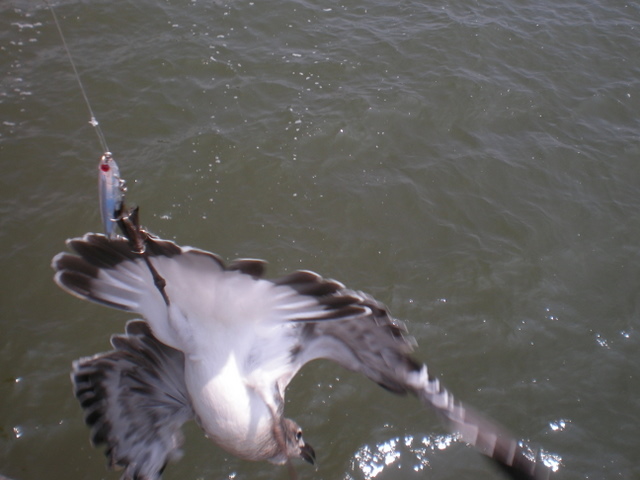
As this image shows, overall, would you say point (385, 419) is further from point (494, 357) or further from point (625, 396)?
point (625, 396)

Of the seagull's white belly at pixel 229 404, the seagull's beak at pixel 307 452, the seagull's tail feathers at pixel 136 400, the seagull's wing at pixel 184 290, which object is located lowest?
the seagull's beak at pixel 307 452

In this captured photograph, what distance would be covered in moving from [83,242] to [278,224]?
3241 millimetres

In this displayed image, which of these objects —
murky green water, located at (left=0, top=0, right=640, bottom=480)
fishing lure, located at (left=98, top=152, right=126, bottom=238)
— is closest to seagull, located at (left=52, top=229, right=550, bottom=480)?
fishing lure, located at (left=98, top=152, right=126, bottom=238)

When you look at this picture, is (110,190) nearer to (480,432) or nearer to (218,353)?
(218,353)

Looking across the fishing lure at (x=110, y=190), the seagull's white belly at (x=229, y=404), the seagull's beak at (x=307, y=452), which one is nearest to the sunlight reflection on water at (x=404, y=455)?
the seagull's beak at (x=307, y=452)

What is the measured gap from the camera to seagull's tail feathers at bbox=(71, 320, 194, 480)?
147 inches

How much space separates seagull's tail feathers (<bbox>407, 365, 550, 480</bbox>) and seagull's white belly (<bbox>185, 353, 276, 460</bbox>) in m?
0.92

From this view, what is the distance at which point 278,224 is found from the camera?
600cm

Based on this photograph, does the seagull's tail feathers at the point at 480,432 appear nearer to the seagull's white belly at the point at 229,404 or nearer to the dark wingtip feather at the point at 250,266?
the seagull's white belly at the point at 229,404

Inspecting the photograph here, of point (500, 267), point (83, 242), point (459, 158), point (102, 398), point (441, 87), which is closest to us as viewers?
point (83, 242)

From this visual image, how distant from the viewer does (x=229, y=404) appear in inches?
133

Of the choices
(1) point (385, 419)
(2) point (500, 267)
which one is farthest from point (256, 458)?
(2) point (500, 267)

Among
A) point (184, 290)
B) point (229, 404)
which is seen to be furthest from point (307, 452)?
point (184, 290)

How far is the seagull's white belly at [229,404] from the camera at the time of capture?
11.1 feet
